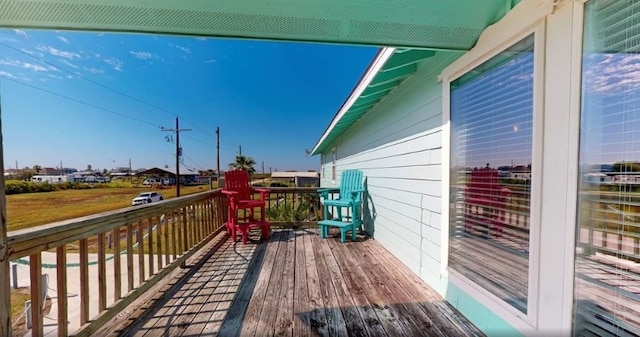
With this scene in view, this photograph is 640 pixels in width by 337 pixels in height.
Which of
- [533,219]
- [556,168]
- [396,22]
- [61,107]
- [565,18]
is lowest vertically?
[533,219]

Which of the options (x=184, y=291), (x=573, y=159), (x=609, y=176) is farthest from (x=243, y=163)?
(x=609, y=176)

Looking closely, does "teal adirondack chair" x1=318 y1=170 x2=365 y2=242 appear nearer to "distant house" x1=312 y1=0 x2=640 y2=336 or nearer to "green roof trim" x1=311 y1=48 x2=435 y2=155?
"green roof trim" x1=311 y1=48 x2=435 y2=155

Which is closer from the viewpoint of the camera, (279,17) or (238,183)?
(279,17)

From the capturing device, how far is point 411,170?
3.02 meters

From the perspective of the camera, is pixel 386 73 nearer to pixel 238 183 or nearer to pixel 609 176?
pixel 609 176

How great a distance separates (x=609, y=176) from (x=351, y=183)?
3745 millimetres

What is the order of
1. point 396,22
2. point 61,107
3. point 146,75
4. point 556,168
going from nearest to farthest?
point 556,168 → point 396,22 → point 146,75 → point 61,107

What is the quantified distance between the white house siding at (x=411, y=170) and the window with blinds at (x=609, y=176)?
110 centimetres

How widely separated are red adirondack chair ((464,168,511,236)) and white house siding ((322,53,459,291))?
0.35m

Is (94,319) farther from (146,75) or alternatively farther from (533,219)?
(146,75)

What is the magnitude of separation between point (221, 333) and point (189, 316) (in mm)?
403

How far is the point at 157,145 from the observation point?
2867cm

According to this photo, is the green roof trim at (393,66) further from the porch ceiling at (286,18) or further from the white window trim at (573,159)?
the white window trim at (573,159)

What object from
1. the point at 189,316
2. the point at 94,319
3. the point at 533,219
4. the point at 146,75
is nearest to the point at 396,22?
the point at 533,219
